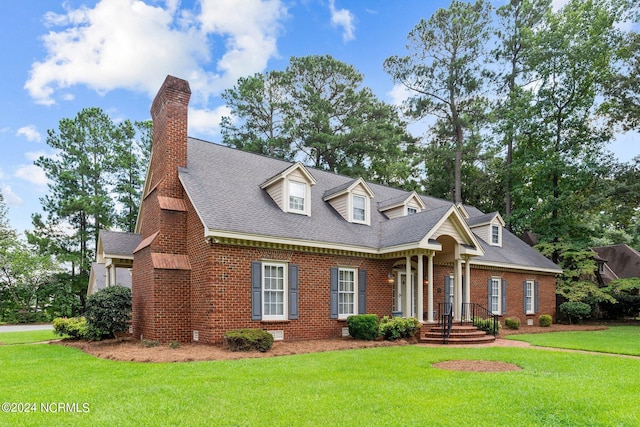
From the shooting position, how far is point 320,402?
20.3ft

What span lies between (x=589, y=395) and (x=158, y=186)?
12.7 metres

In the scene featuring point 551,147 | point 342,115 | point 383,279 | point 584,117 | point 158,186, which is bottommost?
point 383,279

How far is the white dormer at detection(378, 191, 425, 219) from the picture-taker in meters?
19.3

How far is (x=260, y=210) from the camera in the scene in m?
14.6

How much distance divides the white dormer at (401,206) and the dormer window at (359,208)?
1942 millimetres

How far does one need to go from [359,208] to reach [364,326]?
Result: 17.3ft

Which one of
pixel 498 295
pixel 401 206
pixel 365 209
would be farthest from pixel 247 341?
pixel 498 295

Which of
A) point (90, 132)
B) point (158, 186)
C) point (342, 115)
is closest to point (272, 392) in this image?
point (158, 186)

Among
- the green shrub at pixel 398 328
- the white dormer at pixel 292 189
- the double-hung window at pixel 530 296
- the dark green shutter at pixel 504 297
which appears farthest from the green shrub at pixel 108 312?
the double-hung window at pixel 530 296

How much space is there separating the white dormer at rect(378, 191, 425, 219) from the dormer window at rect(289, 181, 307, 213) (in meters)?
5.02

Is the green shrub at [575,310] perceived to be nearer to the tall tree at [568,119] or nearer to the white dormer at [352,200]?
the tall tree at [568,119]

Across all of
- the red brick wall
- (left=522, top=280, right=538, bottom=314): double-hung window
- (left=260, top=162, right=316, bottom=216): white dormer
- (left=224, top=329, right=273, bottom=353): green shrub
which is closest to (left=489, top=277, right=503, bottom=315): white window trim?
the red brick wall

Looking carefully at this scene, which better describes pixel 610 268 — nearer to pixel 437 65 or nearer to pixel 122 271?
pixel 437 65

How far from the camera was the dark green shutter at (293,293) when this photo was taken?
45.3ft
